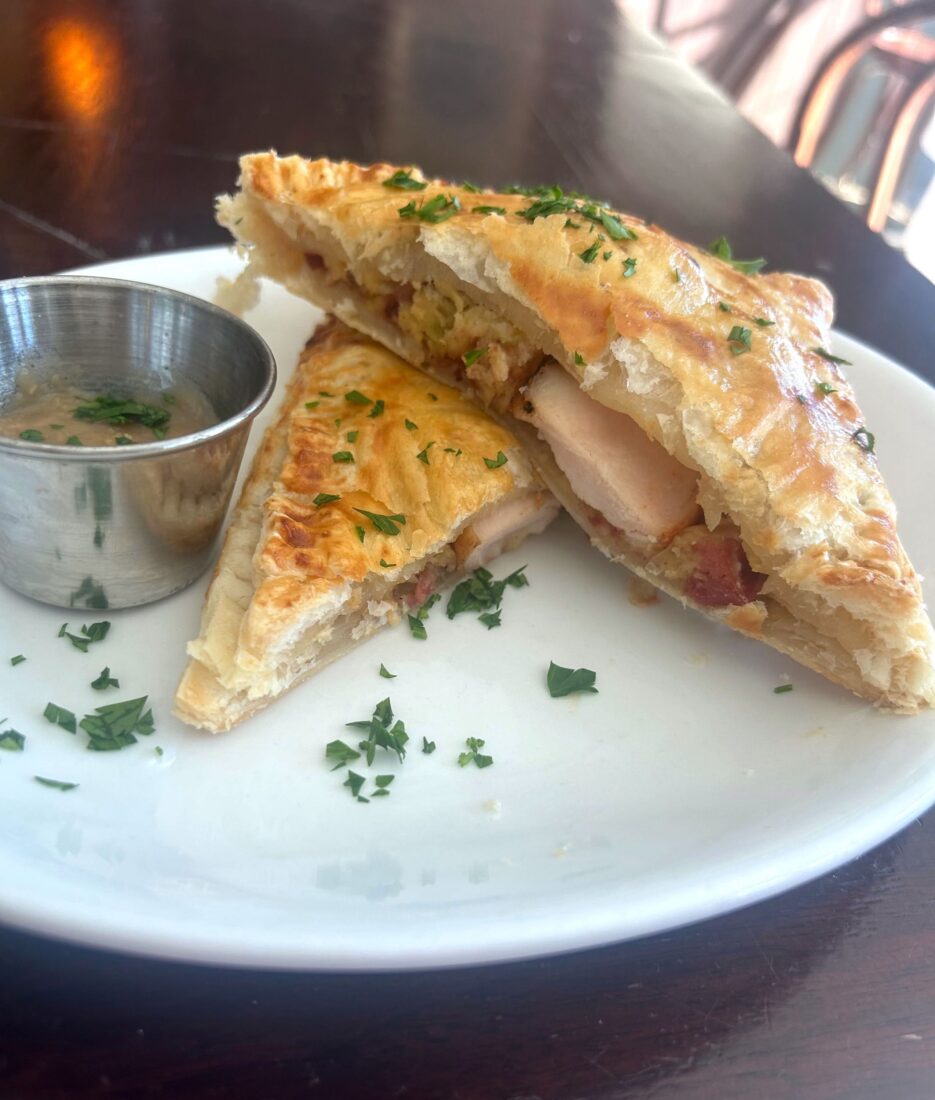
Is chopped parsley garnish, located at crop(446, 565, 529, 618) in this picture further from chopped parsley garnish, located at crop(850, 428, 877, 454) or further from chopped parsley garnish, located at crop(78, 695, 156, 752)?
chopped parsley garnish, located at crop(850, 428, 877, 454)

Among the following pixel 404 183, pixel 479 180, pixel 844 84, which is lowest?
pixel 479 180

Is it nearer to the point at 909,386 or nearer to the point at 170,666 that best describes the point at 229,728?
the point at 170,666

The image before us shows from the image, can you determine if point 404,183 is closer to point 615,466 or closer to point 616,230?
point 616,230

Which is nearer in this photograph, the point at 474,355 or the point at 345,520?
the point at 345,520

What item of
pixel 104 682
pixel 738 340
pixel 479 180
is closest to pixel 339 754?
pixel 104 682

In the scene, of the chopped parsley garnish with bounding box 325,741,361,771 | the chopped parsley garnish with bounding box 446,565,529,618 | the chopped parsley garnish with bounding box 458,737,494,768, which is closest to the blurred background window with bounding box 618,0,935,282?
the chopped parsley garnish with bounding box 446,565,529,618

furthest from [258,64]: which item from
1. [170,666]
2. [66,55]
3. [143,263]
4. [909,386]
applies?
[170,666]

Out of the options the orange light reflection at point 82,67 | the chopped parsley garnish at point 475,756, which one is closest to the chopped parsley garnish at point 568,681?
the chopped parsley garnish at point 475,756
